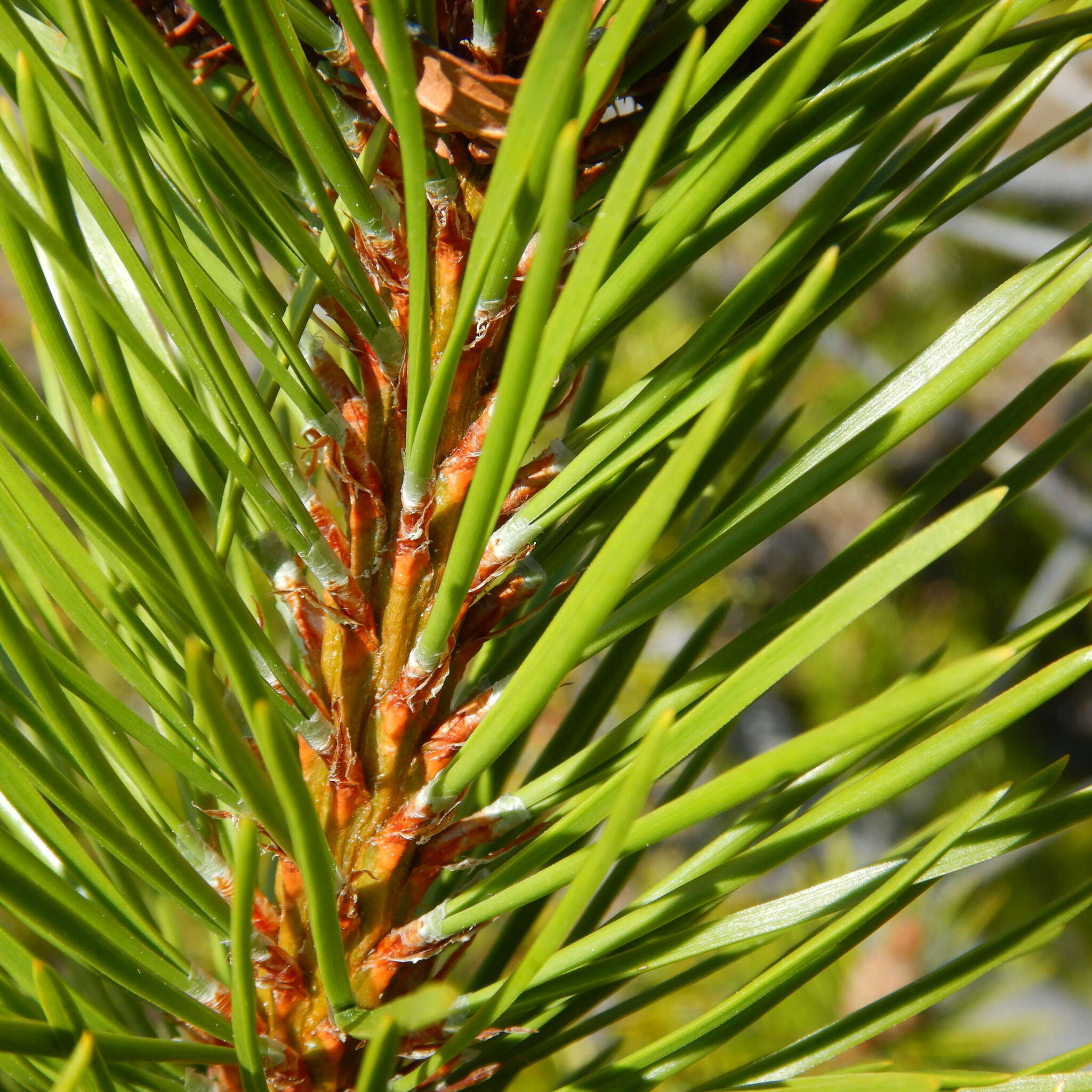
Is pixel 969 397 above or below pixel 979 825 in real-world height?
above

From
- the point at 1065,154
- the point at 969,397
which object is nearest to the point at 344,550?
the point at 1065,154

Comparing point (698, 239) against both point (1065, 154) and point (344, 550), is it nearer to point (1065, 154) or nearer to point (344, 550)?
point (344, 550)

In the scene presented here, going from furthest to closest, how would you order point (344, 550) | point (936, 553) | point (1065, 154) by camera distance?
1. point (1065, 154)
2. point (344, 550)
3. point (936, 553)

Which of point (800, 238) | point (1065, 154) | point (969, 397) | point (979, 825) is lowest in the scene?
point (979, 825)

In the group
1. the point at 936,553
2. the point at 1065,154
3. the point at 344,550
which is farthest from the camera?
the point at 1065,154

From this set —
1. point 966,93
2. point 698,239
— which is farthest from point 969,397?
point 698,239

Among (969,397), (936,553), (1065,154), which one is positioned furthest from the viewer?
(969,397)

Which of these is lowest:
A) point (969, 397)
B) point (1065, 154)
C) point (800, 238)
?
point (800, 238)

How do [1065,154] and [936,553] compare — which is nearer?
[936,553]

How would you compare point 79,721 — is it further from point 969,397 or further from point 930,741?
point 969,397
